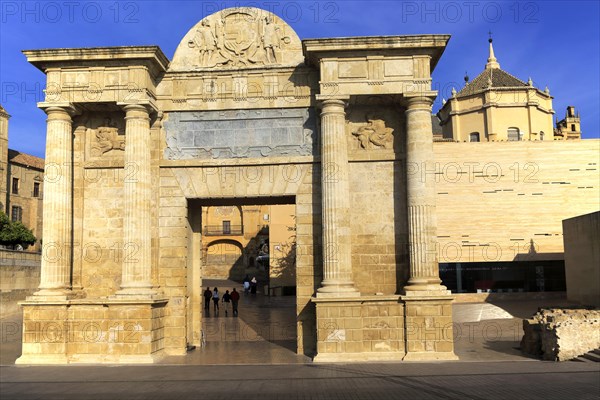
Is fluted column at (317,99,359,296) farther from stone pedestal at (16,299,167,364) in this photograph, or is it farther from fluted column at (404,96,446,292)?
stone pedestal at (16,299,167,364)

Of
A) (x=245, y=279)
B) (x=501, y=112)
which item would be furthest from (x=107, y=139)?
(x=501, y=112)

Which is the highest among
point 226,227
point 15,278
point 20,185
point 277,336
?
point 20,185

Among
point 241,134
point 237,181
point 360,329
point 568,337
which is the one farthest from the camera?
point 241,134

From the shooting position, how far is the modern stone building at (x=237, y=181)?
14094mm

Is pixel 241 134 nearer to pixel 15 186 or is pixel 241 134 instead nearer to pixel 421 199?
pixel 421 199

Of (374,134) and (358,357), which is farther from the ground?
(374,134)

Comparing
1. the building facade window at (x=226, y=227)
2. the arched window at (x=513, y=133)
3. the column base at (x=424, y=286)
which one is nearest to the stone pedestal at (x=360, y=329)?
the column base at (x=424, y=286)

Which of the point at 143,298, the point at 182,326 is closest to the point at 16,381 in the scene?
the point at 143,298

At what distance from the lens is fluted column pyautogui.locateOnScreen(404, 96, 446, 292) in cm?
1430

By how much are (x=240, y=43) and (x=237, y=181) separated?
385 centimetres

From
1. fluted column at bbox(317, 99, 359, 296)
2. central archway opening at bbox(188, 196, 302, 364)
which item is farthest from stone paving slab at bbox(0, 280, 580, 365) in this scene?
fluted column at bbox(317, 99, 359, 296)

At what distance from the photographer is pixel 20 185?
170 feet

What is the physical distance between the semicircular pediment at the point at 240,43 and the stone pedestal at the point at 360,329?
6740 mm

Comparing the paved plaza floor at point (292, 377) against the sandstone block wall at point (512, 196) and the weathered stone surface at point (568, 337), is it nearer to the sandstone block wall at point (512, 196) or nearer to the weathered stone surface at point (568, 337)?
the weathered stone surface at point (568, 337)
